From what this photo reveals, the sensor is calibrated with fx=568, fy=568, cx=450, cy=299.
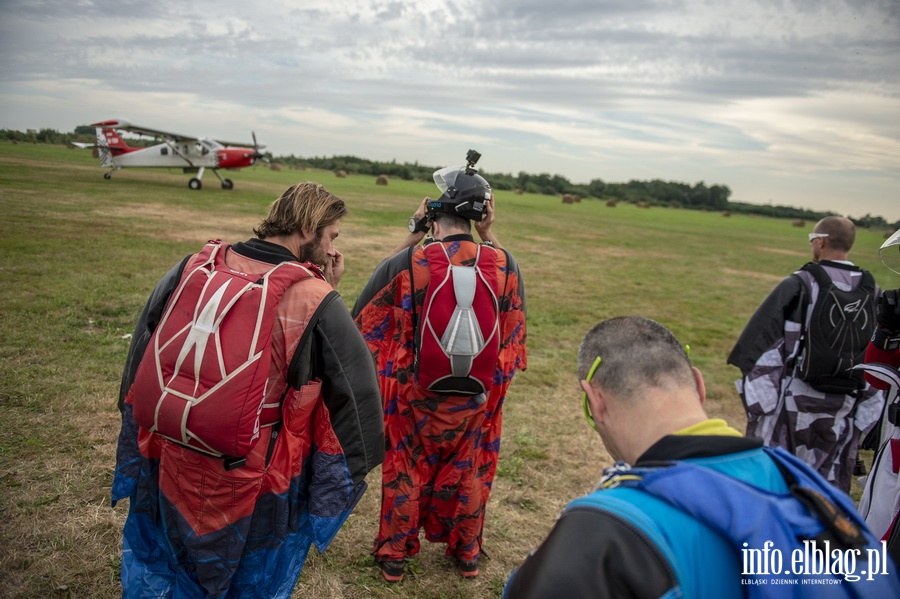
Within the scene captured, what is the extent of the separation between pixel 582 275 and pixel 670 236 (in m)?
17.5

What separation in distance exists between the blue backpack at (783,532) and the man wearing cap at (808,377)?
3851 mm

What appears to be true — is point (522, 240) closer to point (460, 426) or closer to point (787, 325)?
point (787, 325)

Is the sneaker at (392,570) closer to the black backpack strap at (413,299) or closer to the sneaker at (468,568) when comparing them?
the sneaker at (468,568)

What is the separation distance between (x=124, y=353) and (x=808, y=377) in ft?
23.9

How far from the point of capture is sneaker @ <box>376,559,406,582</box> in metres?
3.76

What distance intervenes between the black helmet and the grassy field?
2458 mm

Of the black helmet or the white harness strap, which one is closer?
the white harness strap

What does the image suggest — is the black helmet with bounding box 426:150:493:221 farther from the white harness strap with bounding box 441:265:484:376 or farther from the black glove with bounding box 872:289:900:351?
the black glove with bounding box 872:289:900:351

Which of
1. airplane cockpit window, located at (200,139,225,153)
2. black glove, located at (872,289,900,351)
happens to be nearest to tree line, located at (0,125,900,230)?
airplane cockpit window, located at (200,139,225,153)

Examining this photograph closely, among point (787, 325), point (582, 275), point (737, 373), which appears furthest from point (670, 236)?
point (787, 325)

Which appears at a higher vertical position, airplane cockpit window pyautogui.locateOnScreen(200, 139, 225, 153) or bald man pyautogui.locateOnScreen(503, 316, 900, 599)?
airplane cockpit window pyautogui.locateOnScreen(200, 139, 225, 153)

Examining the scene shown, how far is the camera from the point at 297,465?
8.23ft

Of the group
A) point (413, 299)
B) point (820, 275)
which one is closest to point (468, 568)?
point (413, 299)

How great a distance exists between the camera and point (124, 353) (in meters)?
6.96
